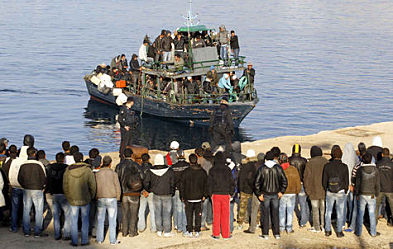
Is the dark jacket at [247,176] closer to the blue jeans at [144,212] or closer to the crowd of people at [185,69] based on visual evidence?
the blue jeans at [144,212]

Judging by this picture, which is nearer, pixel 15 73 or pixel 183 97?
pixel 183 97

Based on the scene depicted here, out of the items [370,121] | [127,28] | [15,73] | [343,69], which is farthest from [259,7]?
[370,121]

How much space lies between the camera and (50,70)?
200ft

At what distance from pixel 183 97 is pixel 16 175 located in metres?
22.5

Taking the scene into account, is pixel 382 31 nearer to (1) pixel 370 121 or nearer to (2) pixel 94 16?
(2) pixel 94 16

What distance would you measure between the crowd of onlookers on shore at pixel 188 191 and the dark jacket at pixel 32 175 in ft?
0.06

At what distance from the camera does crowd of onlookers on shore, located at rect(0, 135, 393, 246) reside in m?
13.0

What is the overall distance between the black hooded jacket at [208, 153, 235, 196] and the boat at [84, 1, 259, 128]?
67.2 feet

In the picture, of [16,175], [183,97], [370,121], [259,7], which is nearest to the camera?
[16,175]

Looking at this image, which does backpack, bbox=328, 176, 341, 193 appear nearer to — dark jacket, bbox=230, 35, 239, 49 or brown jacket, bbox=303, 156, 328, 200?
brown jacket, bbox=303, 156, 328, 200

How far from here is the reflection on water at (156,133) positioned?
3544 cm

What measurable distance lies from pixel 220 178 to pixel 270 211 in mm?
1272

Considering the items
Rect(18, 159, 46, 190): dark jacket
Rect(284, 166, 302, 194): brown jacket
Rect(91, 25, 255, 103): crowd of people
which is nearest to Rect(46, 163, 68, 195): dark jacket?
Rect(18, 159, 46, 190): dark jacket

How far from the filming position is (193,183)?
516 inches
